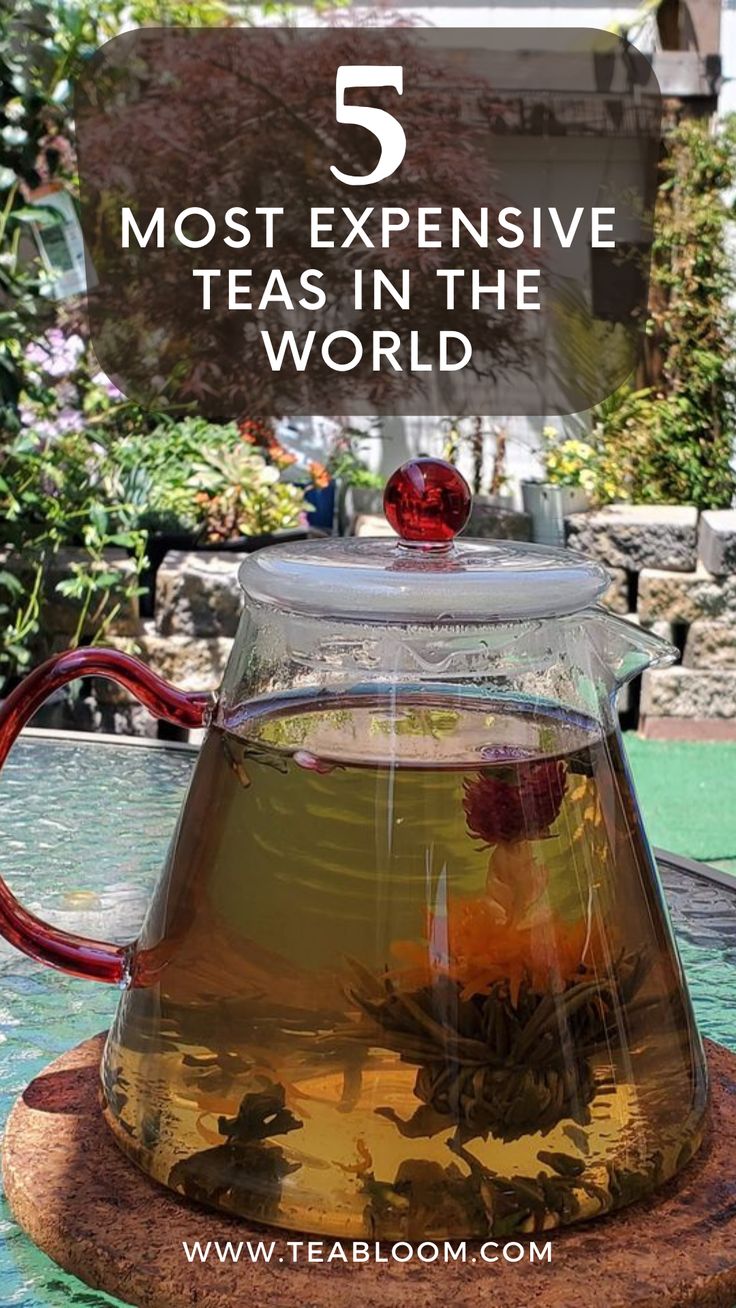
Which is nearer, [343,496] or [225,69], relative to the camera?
[225,69]

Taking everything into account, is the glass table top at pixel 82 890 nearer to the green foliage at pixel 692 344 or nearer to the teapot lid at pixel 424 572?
the teapot lid at pixel 424 572

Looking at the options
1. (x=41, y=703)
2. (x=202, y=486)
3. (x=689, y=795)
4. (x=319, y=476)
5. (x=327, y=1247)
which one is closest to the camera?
(x=327, y=1247)

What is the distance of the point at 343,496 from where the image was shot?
18.4ft

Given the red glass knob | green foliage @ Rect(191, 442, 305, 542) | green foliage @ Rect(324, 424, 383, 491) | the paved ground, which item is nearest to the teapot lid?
the red glass knob

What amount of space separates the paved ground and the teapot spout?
Result: 2.52 m

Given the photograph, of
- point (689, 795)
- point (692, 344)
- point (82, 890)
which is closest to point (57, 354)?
point (689, 795)

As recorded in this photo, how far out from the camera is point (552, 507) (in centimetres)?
455

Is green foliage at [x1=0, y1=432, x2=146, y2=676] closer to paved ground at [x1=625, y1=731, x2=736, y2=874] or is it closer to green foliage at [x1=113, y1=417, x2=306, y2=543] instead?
green foliage at [x1=113, y1=417, x2=306, y2=543]

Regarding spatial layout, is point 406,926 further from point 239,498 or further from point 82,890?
point 239,498

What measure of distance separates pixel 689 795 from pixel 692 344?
2000 mm

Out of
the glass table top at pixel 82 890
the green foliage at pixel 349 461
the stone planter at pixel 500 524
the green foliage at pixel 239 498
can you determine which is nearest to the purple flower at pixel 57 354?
the green foliage at pixel 239 498

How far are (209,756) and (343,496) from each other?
199 inches

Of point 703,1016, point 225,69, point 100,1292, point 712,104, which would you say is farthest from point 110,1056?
point 712,104

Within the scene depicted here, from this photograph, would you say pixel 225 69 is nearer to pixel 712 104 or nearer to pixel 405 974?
pixel 712 104
